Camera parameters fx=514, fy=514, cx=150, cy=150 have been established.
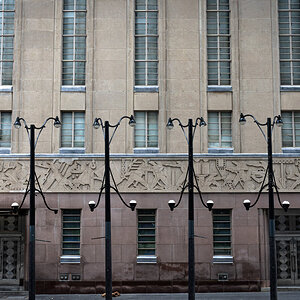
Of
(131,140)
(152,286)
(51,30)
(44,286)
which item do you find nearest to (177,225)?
(152,286)

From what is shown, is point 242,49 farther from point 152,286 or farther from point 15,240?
point 15,240

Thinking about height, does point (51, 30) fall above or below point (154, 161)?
above

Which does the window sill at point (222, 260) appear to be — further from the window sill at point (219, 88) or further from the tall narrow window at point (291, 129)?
the window sill at point (219, 88)

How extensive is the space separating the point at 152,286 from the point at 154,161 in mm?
6445

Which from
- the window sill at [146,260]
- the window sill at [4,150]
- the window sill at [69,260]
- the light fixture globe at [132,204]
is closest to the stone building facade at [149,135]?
the window sill at [69,260]

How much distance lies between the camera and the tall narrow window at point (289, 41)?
2806 centimetres

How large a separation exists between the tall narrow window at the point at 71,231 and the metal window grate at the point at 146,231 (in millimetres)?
3244

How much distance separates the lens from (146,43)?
2812 centimetres

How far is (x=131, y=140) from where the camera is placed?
2731 centimetres

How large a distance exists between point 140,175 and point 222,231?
17.3 feet

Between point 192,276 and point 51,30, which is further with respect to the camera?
point 51,30

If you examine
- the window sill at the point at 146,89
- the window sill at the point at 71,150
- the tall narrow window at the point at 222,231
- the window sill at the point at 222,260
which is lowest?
the window sill at the point at 222,260

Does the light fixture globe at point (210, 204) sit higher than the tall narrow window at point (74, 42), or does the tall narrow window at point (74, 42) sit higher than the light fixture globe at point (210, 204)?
the tall narrow window at point (74, 42)

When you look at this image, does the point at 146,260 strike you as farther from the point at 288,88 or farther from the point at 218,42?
the point at 218,42
